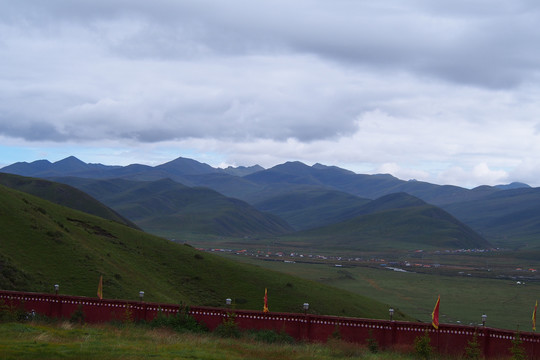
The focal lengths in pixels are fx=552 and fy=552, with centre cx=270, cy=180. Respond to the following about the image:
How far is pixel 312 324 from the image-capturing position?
91.2ft

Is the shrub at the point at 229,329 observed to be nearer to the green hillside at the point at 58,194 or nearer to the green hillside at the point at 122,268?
the green hillside at the point at 122,268

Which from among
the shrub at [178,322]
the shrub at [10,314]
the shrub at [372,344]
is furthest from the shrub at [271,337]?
the shrub at [10,314]

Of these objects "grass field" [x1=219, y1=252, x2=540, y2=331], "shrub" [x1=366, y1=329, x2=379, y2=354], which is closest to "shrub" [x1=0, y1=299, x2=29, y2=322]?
"shrub" [x1=366, y1=329, x2=379, y2=354]

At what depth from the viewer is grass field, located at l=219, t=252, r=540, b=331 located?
3351 inches

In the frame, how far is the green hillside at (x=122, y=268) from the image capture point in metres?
46.3

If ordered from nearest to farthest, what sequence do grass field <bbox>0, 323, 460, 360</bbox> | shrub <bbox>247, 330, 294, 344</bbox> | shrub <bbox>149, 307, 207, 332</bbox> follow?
1. grass field <bbox>0, 323, 460, 360</bbox>
2. shrub <bbox>247, 330, 294, 344</bbox>
3. shrub <bbox>149, 307, 207, 332</bbox>

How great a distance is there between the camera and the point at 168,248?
227ft

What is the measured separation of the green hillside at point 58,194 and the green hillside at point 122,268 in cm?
10878

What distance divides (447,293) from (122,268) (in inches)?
3237

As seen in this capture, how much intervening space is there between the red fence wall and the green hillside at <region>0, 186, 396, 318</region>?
454 inches

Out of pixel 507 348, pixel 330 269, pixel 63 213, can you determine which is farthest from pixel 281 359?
pixel 330 269

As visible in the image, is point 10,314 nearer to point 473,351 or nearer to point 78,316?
point 78,316

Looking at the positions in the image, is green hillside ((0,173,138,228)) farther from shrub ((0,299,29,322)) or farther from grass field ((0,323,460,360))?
grass field ((0,323,460,360))

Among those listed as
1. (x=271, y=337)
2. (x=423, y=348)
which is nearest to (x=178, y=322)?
(x=271, y=337)
